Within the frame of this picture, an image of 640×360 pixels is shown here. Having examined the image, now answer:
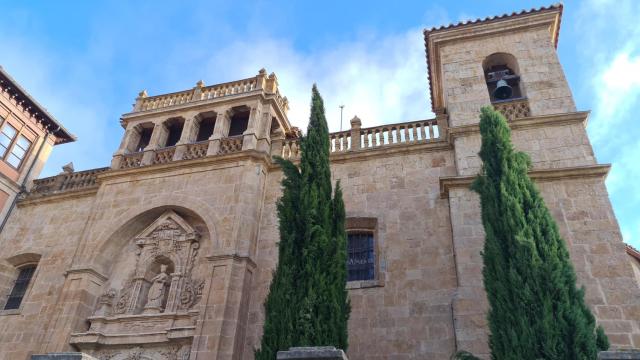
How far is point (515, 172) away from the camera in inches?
336

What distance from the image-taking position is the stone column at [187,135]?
531 inches

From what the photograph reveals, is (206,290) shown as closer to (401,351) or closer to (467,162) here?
(401,351)

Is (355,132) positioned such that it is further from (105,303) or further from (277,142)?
(105,303)

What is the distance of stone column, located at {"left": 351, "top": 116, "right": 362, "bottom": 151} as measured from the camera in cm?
1260

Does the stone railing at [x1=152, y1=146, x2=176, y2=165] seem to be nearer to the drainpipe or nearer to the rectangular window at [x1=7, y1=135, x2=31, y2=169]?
the drainpipe

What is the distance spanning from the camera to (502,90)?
1230cm

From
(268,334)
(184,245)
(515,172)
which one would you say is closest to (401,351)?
(268,334)

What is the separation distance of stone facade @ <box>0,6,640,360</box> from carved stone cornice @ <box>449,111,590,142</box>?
32mm

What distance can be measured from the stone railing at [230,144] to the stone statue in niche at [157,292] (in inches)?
138

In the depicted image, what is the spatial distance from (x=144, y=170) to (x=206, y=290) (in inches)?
182

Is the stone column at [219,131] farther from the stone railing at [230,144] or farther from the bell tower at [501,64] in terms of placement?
the bell tower at [501,64]

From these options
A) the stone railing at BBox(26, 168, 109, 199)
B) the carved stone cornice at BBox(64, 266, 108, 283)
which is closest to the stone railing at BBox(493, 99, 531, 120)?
the carved stone cornice at BBox(64, 266, 108, 283)

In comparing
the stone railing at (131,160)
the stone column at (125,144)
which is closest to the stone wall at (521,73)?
the stone railing at (131,160)

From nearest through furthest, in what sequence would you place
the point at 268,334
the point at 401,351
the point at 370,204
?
the point at 268,334
the point at 401,351
the point at 370,204
